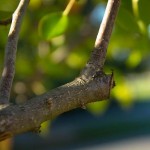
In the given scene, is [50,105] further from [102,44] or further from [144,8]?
[144,8]

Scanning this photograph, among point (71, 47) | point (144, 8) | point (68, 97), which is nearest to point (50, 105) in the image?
point (68, 97)

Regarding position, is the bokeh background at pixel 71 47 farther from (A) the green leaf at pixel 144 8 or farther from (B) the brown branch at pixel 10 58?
(B) the brown branch at pixel 10 58

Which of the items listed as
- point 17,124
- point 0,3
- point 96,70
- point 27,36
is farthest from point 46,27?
point 27,36

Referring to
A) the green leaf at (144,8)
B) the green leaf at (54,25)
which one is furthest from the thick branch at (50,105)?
the green leaf at (54,25)

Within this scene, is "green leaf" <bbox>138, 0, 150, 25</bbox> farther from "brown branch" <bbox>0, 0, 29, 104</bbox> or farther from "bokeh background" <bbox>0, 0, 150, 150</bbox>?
"brown branch" <bbox>0, 0, 29, 104</bbox>

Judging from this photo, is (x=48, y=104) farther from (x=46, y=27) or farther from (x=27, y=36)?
(x=27, y=36)

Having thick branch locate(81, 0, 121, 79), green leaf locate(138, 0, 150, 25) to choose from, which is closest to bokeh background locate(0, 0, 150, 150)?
green leaf locate(138, 0, 150, 25)
